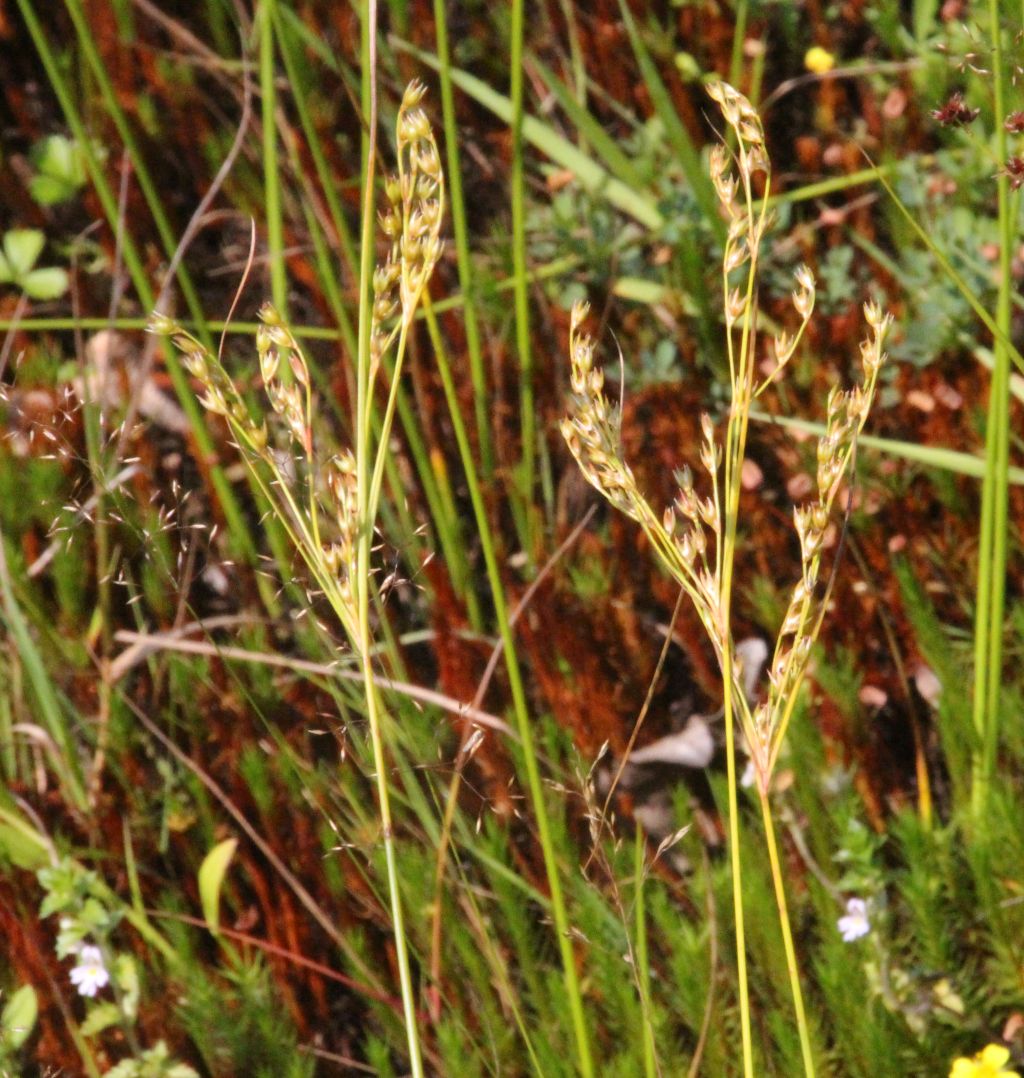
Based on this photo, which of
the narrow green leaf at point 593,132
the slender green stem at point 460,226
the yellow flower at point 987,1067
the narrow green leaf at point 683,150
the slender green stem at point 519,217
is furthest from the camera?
the narrow green leaf at point 593,132

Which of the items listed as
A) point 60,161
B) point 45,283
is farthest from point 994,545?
point 60,161

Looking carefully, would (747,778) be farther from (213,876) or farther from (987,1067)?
(213,876)

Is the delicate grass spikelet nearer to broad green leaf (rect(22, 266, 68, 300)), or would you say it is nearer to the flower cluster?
the flower cluster

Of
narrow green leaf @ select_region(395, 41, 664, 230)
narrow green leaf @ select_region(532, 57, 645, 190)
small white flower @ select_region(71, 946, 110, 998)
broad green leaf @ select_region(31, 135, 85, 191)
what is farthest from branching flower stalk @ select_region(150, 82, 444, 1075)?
broad green leaf @ select_region(31, 135, 85, 191)

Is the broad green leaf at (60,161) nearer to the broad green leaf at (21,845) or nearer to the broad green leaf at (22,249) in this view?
the broad green leaf at (22,249)

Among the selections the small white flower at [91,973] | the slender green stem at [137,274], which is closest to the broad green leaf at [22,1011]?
the small white flower at [91,973]
